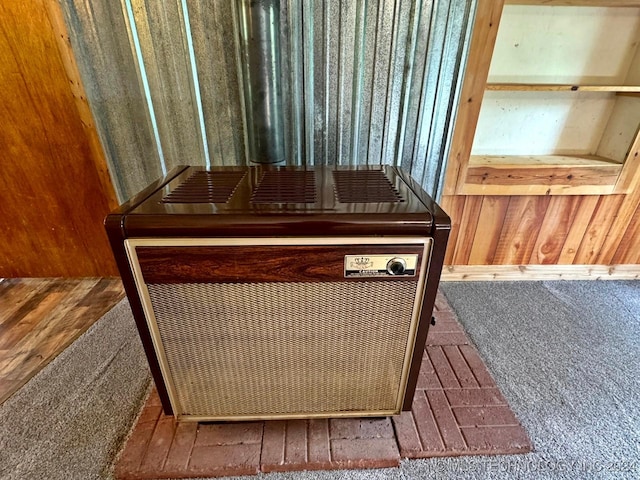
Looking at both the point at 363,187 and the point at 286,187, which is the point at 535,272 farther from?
the point at 286,187

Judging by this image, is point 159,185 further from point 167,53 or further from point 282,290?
point 167,53

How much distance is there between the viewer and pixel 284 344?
0.92 m

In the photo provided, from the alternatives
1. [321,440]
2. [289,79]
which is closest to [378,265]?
[321,440]

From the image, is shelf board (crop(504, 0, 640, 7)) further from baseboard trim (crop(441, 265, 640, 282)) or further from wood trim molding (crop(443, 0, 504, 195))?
baseboard trim (crop(441, 265, 640, 282))

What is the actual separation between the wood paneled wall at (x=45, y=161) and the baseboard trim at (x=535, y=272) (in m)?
1.88

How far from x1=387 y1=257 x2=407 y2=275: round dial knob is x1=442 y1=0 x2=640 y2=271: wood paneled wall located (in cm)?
99

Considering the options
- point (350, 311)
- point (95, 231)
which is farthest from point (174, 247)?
point (95, 231)

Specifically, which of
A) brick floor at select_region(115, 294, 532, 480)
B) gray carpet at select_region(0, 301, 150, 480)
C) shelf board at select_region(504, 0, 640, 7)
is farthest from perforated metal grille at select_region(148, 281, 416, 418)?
shelf board at select_region(504, 0, 640, 7)

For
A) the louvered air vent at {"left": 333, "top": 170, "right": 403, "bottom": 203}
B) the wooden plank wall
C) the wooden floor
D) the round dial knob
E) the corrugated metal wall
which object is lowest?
the wooden floor

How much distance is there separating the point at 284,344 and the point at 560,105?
1.87 meters

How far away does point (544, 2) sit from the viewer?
144 centimetres

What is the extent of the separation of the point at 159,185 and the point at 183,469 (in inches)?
34.2

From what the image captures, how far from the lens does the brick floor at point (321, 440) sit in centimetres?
104

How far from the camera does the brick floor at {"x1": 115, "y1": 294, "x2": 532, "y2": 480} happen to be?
1.04 metres
